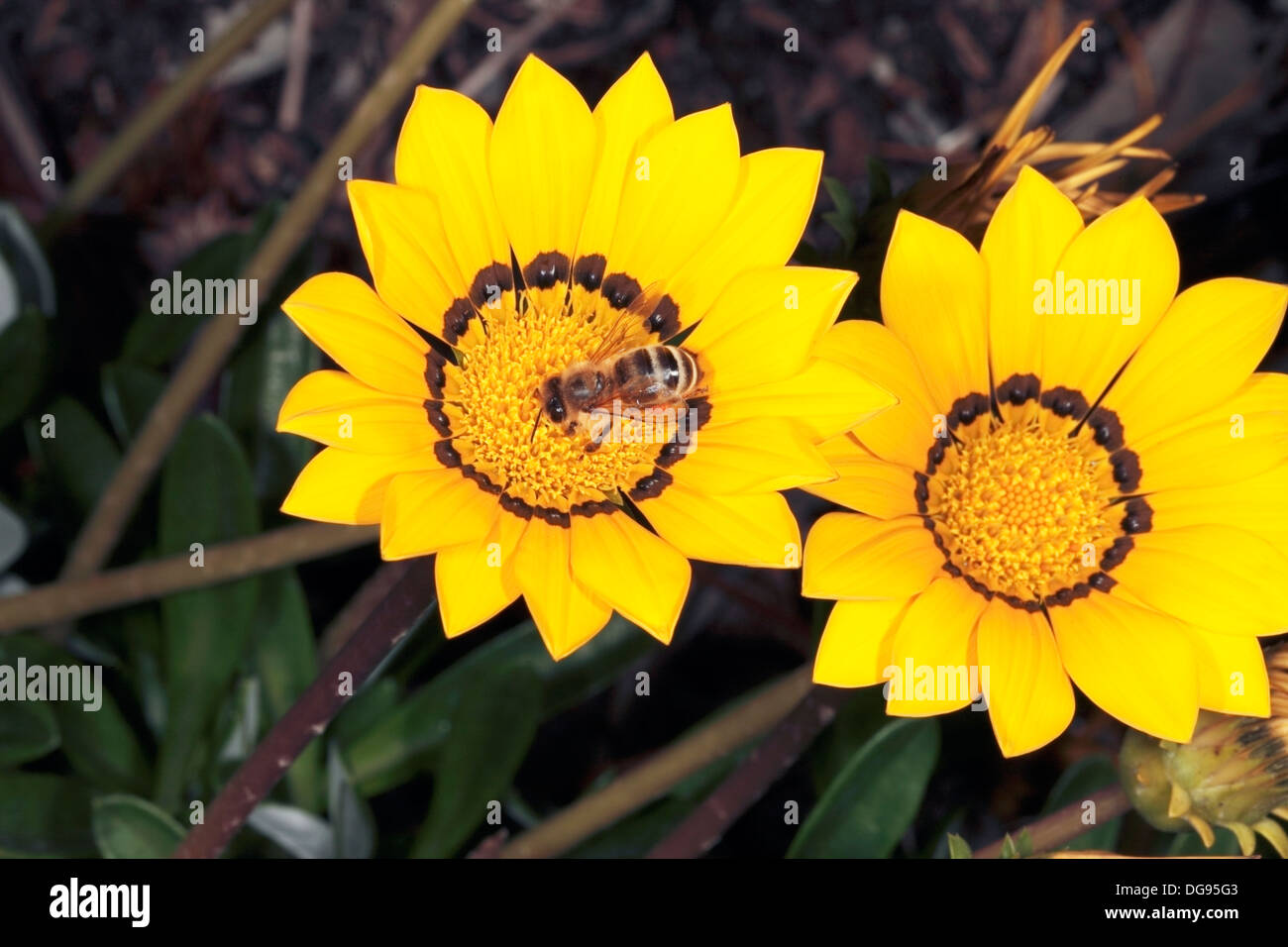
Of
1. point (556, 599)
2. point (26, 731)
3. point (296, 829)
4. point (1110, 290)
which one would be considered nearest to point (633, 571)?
point (556, 599)

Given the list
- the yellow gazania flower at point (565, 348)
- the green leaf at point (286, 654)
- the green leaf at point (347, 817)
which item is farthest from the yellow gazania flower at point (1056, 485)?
the green leaf at point (286, 654)

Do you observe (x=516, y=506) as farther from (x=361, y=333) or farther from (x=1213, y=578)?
(x=1213, y=578)

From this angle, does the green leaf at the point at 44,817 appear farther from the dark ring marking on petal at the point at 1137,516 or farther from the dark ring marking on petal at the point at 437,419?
the dark ring marking on petal at the point at 1137,516

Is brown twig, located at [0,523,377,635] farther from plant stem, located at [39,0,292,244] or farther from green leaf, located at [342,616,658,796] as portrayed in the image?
plant stem, located at [39,0,292,244]

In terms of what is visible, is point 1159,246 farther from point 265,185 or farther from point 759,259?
point 265,185

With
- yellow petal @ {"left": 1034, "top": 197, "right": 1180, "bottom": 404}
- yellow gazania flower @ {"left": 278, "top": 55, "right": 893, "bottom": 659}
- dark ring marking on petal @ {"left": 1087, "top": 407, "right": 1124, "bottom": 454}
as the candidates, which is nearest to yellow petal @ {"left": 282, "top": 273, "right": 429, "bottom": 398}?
yellow gazania flower @ {"left": 278, "top": 55, "right": 893, "bottom": 659}
